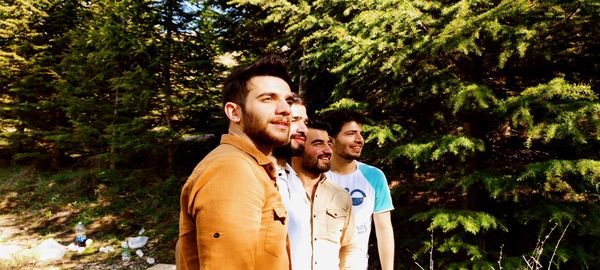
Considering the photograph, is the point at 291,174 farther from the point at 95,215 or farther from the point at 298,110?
the point at 95,215

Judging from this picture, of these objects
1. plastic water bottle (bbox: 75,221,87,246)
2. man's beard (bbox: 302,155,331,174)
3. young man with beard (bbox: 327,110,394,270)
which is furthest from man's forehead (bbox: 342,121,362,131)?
plastic water bottle (bbox: 75,221,87,246)

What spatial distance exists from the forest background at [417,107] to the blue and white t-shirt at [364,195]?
64 centimetres

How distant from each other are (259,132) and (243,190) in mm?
408

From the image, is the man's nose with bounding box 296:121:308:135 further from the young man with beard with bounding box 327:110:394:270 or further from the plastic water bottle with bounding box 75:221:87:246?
the plastic water bottle with bounding box 75:221:87:246

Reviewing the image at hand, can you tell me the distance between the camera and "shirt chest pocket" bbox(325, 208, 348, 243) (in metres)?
2.69

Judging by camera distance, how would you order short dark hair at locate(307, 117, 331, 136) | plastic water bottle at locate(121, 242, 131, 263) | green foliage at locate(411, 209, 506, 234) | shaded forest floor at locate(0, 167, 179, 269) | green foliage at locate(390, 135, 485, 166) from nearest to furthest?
short dark hair at locate(307, 117, 331, 136)
green foliage at locate(411, 209, 506, 234)
green foliage at locate(390, 135, 485, 166)
plastic water bottle at locate(121, 242, 131, 263)
shaded forest floor at locate(0, 167, 179, 269)

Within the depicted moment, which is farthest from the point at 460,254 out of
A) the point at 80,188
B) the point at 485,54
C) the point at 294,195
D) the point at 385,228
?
the point at 80,188

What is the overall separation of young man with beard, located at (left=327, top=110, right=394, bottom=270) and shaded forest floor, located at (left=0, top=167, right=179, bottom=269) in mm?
6873

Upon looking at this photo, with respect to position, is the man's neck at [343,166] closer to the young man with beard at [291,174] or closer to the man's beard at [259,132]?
the young man with beard at [291,174]

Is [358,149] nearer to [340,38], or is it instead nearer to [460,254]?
[340,38]

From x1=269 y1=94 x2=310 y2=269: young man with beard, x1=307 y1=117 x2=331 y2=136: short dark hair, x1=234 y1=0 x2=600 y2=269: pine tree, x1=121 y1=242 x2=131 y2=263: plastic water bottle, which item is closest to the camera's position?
x1=269 y1=94 x2=310 y2=269: young man with beard

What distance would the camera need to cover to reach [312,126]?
324 centimetres

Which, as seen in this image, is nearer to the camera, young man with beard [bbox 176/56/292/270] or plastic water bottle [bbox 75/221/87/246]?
young man with beard [bbox 176/56/292/270]

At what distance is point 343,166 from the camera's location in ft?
11.5
